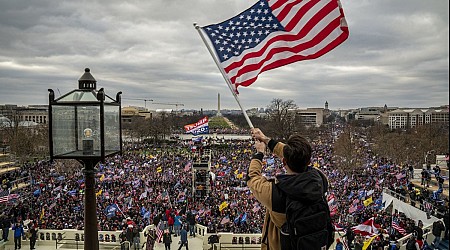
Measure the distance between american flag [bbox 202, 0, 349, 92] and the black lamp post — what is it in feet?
7.11

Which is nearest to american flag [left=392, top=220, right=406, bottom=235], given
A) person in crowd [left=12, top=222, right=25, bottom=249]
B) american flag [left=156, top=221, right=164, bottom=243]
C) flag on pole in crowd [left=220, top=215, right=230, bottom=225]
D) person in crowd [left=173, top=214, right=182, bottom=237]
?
flag on pole in crowd [left=220, top=215, right=230, bottom=225]

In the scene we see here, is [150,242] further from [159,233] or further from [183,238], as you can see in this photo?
[183,238]

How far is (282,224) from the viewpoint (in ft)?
10.3

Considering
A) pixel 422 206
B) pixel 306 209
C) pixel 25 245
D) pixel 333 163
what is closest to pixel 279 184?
pixel 306 209

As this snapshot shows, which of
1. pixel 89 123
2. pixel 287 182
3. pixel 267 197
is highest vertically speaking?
pixel 89 123

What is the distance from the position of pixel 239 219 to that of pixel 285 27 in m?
14.4

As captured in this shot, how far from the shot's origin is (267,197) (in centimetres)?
307

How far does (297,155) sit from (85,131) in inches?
113

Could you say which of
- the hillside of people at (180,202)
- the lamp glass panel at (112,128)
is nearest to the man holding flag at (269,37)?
Answer: the lamp glass panel at (112,128)

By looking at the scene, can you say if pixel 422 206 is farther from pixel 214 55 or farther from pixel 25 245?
pixel 25 245

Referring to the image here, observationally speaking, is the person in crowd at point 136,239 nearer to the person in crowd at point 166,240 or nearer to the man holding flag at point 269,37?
the person in crowd at point 166,240

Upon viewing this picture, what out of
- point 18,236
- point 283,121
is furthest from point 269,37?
point 283,121

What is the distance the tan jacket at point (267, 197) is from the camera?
3.10m

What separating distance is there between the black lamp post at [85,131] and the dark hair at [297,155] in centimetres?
249
